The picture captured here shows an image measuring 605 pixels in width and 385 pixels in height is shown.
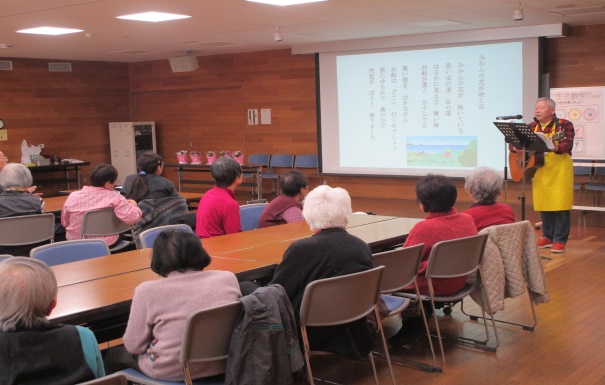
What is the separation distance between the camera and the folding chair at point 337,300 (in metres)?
3.18

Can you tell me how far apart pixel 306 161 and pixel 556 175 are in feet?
18.7

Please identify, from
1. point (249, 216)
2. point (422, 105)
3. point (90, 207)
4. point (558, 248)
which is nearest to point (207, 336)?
point (249, 216)

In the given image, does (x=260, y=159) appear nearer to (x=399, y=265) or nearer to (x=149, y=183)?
(x=149, y=183)

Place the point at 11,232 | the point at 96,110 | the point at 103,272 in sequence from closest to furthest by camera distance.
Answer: the point at 103,272 < the point at 11,232 < the point at 96,110

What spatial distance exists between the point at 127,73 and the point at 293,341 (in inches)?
513

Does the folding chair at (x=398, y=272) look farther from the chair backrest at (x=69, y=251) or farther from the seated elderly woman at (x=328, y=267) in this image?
the chair backrest at (x=69, y=251)

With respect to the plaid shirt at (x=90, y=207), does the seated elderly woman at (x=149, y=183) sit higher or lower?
higher

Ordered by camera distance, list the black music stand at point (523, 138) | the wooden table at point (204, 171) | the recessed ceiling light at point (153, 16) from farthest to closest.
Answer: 1. the wooden table at point (204, 171)
2. the recessed ceiling light at point (153, 16)
3. the black music stand at point (523, 138)

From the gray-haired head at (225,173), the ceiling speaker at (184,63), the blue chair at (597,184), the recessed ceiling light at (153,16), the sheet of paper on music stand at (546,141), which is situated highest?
the recessed ceiling light at (153,16)

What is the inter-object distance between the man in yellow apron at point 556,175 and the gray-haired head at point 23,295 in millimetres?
5849

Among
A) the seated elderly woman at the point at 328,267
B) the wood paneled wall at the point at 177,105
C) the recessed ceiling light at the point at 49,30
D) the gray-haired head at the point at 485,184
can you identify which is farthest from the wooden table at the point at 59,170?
the seated elderly woman at the point at 328,267

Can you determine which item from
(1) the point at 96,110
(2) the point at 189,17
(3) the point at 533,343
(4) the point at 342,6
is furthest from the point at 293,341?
(1) the point at 96,110

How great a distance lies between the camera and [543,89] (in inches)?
383

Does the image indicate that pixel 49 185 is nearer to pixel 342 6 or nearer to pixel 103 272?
pixel 342 6
